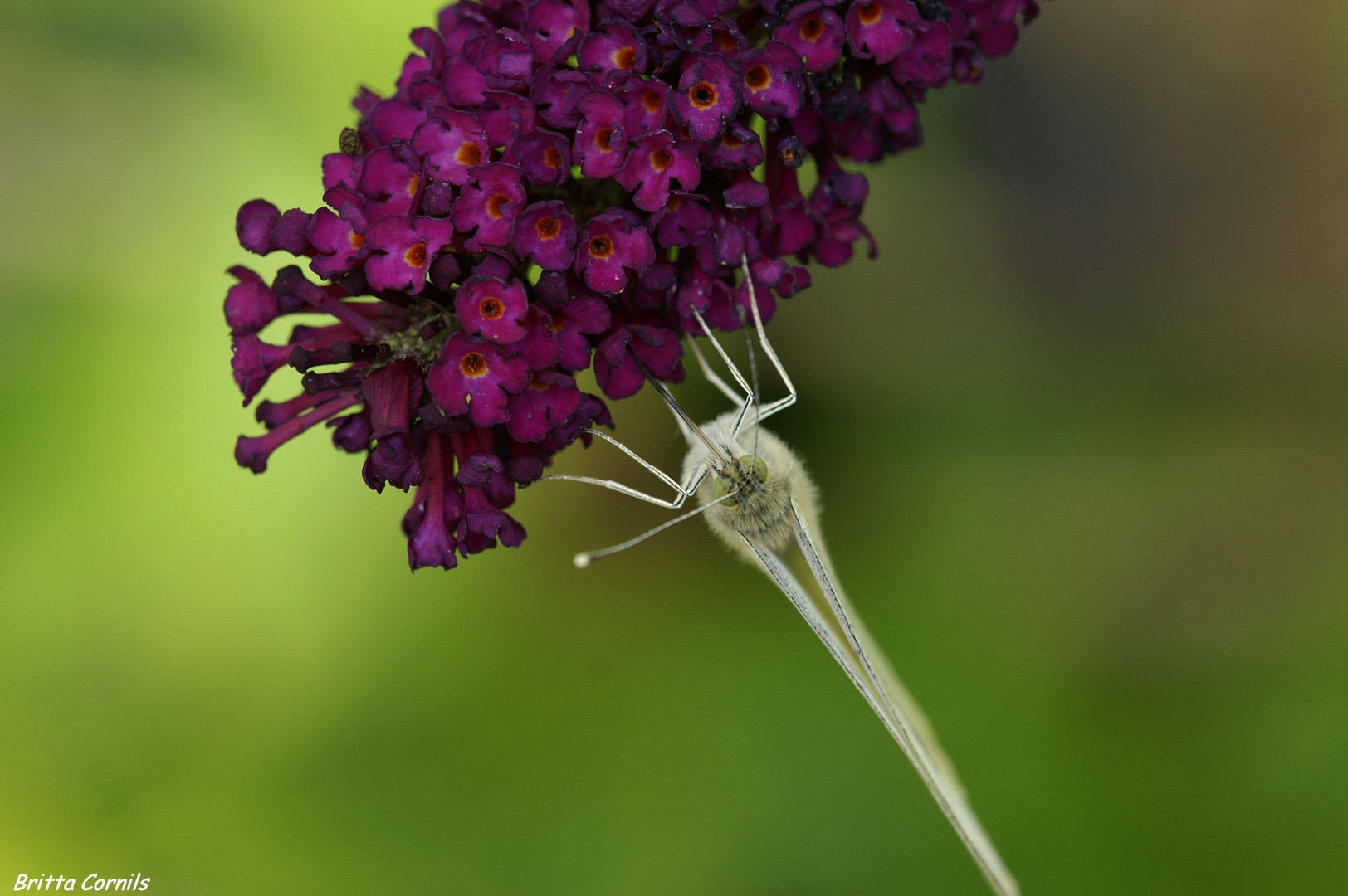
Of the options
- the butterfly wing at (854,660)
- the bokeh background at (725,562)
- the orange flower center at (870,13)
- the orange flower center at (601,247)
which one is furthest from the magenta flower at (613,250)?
the bokeh background at (725,562)

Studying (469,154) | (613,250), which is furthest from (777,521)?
(469,154)

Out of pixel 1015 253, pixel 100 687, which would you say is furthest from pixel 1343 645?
pixel 100 687

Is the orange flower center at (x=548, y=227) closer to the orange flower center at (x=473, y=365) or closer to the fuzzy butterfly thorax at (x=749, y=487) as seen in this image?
the orange flower center at (x=473, y=365)

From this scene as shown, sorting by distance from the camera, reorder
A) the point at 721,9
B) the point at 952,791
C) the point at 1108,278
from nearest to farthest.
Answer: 1. the point at 721,9
2. the point at 952,791
3. the point at 1108,278

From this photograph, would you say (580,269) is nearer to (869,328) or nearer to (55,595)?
(869,328)

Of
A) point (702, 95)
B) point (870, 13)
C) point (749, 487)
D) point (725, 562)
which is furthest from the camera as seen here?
point (725, 562)

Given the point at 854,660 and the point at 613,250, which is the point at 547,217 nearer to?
the point at 613,250

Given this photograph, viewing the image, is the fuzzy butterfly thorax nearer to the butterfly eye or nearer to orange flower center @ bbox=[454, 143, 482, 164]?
the butterfly eye
